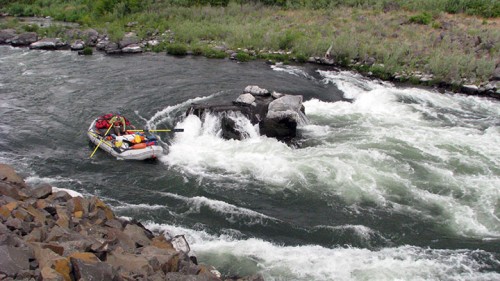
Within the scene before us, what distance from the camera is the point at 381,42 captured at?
95.7 feet

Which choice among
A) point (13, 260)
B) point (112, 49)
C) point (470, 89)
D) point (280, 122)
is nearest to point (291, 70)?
point (470, 89)

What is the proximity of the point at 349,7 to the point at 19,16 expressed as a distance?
31.1m

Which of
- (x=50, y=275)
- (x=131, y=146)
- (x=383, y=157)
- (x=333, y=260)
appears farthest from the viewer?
(x=131, y=146)

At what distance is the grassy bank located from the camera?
26266 millimetres

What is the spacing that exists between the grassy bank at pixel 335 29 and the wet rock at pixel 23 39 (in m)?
1.27

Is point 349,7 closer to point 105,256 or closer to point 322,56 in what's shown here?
point 322,56

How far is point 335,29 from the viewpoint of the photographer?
32.7m

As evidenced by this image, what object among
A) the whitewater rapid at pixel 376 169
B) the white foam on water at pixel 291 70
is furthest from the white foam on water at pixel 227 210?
the white foam on water at pixel 291 70

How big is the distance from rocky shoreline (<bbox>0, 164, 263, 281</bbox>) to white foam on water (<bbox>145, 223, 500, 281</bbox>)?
804 millimetres

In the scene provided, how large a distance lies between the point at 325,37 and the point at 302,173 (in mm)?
17812

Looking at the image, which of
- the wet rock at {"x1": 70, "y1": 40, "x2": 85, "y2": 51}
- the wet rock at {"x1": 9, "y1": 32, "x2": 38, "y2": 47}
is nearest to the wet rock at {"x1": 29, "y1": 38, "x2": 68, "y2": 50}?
the wet rock at {"x1": 9, "y1": 32, "x2": 38, "y2": 47}

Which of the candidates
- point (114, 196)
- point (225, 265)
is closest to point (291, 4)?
point (114, 196)

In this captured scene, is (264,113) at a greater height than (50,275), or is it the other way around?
(50,275)

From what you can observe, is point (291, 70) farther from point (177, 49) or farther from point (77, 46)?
point (77, 46)
